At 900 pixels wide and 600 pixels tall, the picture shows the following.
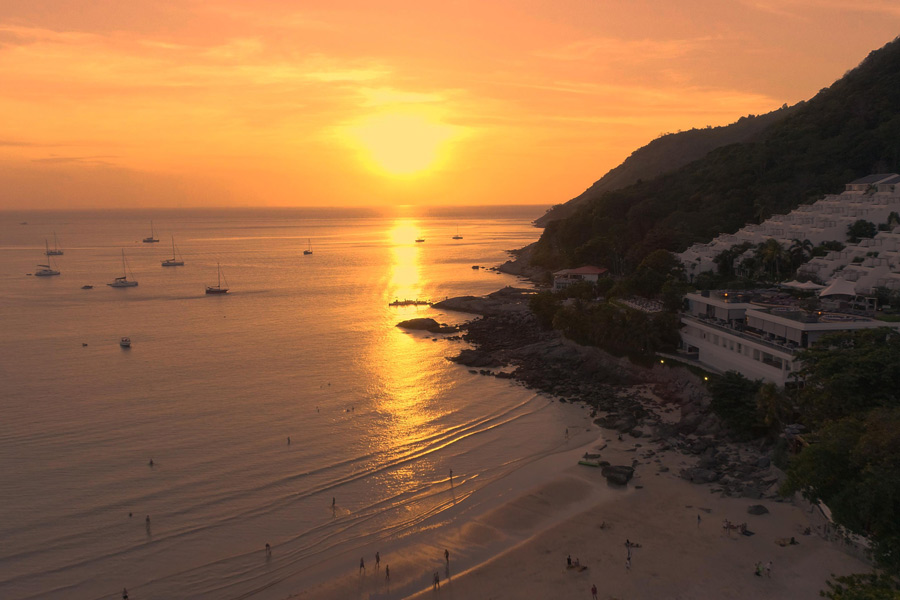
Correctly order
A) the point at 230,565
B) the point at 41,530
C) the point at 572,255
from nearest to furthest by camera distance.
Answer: the point at 230,565
the point at 41,530
the point at 572,255

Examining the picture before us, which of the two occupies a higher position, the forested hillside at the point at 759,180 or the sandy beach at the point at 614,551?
the forested hillside at the point at 759,180

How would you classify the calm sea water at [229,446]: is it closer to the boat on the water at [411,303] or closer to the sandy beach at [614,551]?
the sandy beach at [614,551]

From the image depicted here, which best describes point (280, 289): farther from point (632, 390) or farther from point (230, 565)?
point (230, 565)

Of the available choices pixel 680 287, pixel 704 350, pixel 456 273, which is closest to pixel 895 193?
pixel 680 287

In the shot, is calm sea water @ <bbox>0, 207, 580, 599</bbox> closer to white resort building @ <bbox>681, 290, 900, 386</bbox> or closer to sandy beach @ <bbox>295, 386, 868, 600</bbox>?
sandy beach @ <bbox>295, 386, 868, 600</bbox>

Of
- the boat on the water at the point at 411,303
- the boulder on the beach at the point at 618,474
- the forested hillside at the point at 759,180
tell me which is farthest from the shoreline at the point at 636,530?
the boat on the water at the point at 411,303

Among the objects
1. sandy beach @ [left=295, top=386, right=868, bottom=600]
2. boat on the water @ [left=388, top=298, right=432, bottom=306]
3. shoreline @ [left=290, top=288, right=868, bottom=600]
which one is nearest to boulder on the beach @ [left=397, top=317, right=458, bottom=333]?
boat on the water @ [left=388, top=298, right=432, bottom=306]
